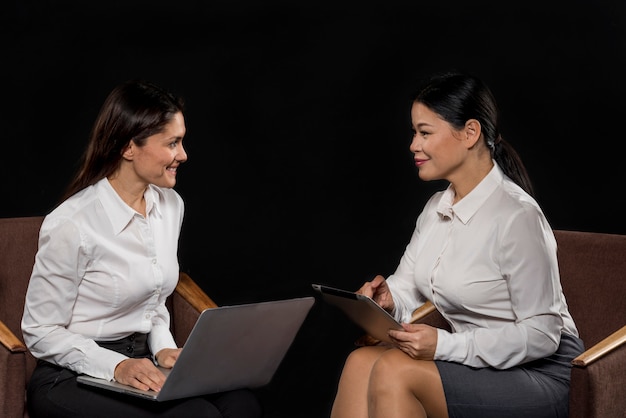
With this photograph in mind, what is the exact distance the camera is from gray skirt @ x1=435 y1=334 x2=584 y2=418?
2846 mm

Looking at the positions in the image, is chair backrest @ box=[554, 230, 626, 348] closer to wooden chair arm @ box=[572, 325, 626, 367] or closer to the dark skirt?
wooden chair arm @ box=[572, 325, 626, 367]

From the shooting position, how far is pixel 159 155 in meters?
3.03

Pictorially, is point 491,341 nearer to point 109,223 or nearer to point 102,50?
point 109,223

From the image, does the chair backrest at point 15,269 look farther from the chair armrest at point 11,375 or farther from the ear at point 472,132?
the ear at point 472,132

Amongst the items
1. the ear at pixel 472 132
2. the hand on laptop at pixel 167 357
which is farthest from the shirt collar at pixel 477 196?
the hand on laptop at pixel 167 357

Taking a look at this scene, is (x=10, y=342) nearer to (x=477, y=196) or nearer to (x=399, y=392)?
(x=399, y=392)

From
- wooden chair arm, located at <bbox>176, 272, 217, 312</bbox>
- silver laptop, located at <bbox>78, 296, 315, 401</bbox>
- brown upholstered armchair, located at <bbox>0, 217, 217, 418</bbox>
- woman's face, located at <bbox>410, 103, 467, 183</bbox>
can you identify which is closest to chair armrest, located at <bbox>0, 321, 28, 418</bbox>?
brown upholstered armchair, located at <bbox>0, 217, 217, 418</bbox>

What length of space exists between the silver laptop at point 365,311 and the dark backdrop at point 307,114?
4.49ft

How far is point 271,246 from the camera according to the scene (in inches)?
173

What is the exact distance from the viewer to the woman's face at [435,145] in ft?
10.1

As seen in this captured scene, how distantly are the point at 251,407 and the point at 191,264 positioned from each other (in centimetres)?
153

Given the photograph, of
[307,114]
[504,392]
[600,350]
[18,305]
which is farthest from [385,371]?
[307,114]

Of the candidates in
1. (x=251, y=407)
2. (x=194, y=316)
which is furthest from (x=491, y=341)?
(x=194, y=316)

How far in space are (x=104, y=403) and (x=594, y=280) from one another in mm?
1578
